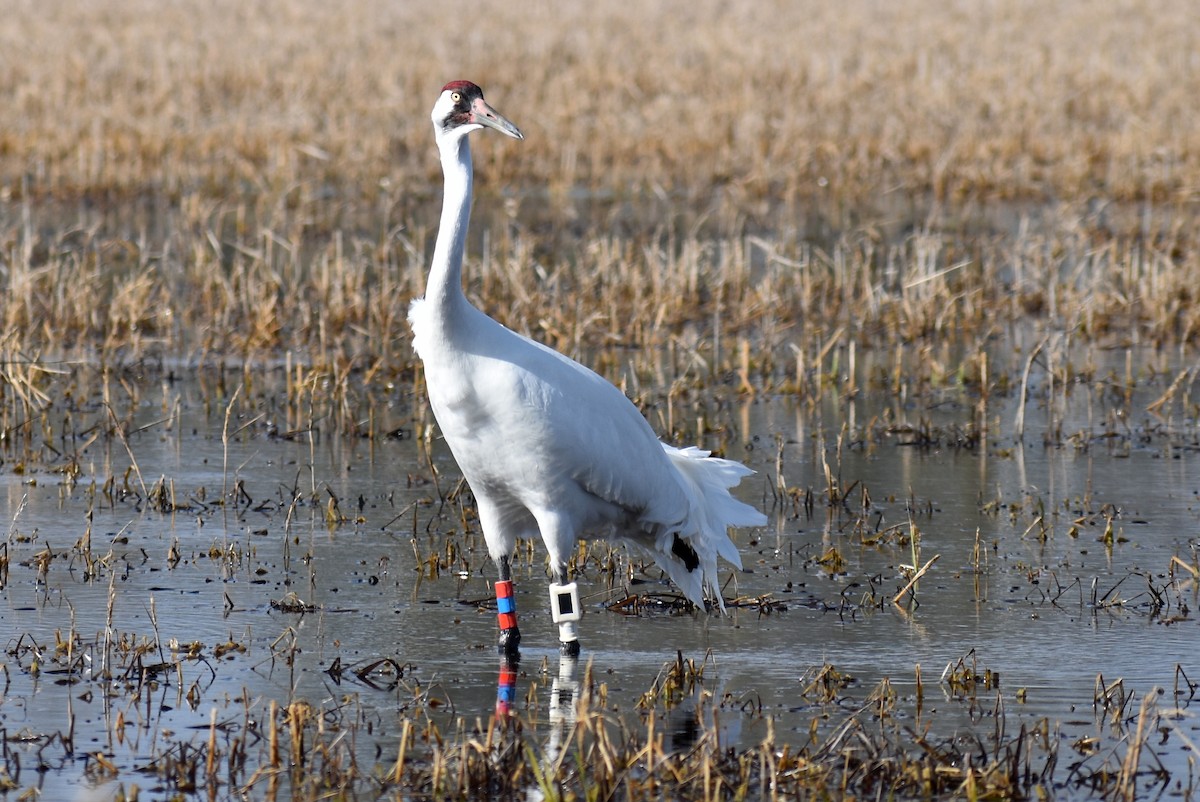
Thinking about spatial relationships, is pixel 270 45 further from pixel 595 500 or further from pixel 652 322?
pixel 595 500

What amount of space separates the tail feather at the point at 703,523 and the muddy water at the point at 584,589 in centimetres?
18

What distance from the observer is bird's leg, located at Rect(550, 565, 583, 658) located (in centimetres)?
598

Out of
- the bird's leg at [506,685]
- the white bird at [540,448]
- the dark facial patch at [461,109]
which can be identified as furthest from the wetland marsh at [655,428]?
the dark facial patch at [461,109]

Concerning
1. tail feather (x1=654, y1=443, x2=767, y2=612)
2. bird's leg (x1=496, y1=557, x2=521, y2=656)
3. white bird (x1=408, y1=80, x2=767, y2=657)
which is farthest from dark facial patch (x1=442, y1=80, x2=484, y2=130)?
bird's leg (x1=496, y1=557, x2=521, y2=656)

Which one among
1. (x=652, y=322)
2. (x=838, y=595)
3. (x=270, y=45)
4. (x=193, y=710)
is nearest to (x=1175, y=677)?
(x=838, y=595)

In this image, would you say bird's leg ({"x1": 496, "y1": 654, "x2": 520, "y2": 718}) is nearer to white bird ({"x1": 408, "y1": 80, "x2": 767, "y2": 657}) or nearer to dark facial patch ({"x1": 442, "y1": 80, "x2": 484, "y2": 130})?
white bird ({"x1": 408, "y1": 80, "x2": 767, "y2": 657})

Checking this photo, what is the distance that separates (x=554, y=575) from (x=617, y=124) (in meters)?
15.5

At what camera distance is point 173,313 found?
1166cm

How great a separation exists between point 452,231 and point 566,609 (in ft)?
4.25

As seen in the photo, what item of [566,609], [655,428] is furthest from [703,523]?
[655,428]

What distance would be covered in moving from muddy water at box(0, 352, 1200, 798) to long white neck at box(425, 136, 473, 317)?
45.2 inches

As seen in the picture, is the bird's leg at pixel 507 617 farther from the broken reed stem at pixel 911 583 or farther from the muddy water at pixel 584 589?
the broken reed stem at pixel 911 583

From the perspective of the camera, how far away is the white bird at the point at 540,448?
18.7 feet

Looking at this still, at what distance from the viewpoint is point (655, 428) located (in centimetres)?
941
